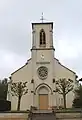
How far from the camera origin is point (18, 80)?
4706 cm

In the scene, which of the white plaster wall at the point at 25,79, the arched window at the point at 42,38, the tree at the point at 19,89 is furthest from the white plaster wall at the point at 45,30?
the tree at the point at 19,89

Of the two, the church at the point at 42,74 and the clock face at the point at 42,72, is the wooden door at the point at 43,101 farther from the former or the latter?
the clock face at the point at 42,72

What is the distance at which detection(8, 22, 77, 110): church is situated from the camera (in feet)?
150

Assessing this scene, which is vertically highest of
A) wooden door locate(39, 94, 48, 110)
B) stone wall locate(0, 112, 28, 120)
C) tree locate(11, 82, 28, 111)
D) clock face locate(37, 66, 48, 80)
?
clock face locate(37, 66, 48, 80)

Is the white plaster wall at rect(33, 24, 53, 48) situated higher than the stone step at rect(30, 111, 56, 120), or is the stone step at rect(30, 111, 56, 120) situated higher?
the white plaster wall at rect(33, 24, 53, 48)

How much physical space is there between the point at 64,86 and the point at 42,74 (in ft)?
16.6

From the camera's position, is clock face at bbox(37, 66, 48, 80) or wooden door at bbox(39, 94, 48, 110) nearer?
wooden door at bbox(39, 94, 48, 110)

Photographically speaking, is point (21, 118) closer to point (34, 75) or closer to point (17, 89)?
point (17, 89)

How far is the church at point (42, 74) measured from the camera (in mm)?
45656

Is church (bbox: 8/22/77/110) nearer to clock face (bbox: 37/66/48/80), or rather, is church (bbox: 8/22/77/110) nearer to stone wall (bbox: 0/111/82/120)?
clock face (bbox: 37/66/48/80)

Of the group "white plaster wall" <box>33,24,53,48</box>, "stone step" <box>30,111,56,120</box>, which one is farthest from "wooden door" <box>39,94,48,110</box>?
"stone step" <box>30,111,56,120</box>

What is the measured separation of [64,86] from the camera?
1667 inches

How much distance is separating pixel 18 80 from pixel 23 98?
274 cm

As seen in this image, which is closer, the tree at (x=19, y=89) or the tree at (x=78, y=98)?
the tree at (x=78, y=98)
